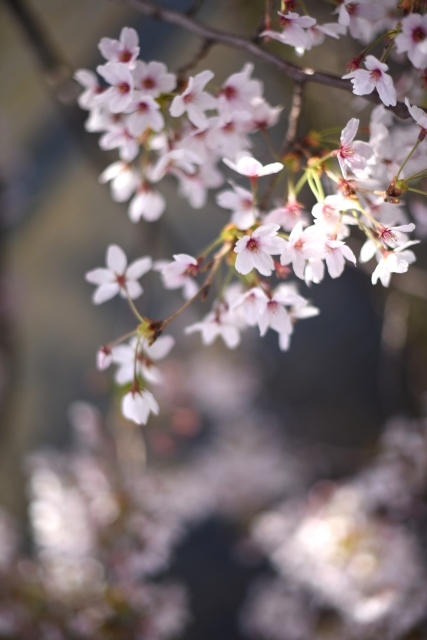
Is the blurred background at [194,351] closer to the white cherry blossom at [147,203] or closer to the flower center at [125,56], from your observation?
the white cherry blossom at [147,203]

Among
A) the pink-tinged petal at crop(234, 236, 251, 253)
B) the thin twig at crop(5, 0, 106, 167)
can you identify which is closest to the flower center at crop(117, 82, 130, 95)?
the pink-tinged petal at crop(234, 236, 251, 253)

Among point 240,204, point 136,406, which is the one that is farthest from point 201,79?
point 136,406

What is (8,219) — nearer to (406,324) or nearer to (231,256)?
(406,324)

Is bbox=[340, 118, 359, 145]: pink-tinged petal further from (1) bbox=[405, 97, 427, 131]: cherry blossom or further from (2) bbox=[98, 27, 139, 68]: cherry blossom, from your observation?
(2) bbox=[98, 27, 139, 68]: cherry blossom

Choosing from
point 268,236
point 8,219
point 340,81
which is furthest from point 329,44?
point 8,219

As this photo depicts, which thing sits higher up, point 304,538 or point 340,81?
point 340,81

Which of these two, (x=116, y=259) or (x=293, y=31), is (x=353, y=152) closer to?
(x=293, y=31)
